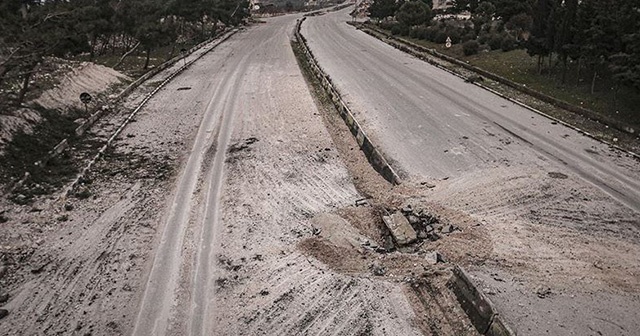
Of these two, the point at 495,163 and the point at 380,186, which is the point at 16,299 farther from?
the point at 495,163

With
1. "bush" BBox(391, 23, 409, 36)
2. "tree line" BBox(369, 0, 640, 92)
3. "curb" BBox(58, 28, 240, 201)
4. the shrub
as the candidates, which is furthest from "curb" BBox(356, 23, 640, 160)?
"curb" BBox(58, 28, 240, 201)

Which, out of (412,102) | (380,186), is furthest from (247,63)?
(380,186)

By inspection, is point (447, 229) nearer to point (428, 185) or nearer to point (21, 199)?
point (428, 185)

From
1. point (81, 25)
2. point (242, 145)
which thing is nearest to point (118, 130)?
point (242, 145)

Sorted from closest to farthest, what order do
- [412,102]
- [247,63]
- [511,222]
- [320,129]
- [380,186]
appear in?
[511,222]
[380,186]
[320,129]
[412,102]
[247,63]

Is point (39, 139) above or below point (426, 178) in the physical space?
above

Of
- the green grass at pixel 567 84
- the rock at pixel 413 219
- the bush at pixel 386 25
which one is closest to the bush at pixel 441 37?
the green grass at pixel 567 84
